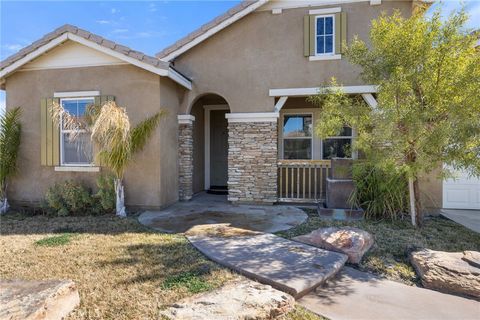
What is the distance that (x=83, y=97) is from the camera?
8.72 metres

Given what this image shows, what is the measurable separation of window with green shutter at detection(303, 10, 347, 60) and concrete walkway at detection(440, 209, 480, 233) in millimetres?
5486

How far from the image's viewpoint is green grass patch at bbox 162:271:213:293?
3807 millimetres

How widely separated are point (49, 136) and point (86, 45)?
2.92 meters

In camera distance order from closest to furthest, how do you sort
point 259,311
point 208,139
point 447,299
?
point 259,311
point 447,299
point 208,139

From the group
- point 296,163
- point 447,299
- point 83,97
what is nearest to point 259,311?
point 447,299

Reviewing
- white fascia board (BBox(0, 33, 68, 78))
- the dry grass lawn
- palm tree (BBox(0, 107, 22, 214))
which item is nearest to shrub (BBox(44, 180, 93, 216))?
the dry grass lawn

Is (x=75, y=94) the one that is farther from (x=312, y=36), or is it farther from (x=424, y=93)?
(x=424, y=93)

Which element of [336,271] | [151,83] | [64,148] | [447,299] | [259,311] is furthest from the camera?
[64,148]

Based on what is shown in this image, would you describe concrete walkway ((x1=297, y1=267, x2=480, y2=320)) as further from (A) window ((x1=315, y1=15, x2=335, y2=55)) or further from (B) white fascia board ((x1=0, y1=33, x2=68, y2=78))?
(B) white fascia board ((x1=0, y1=33, x2=68, y2=78))

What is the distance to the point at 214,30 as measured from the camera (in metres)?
9.20

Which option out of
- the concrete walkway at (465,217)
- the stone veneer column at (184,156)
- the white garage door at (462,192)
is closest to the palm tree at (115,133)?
the stone veneer column at (184,156)

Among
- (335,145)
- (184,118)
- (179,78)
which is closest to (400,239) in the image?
(335,145)

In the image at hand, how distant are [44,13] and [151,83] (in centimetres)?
450

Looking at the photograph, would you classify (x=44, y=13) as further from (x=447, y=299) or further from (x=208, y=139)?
(x=447, y=299)
